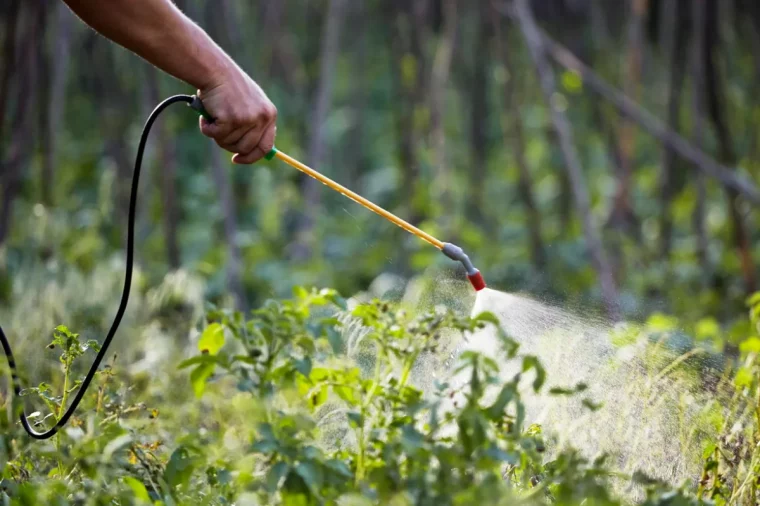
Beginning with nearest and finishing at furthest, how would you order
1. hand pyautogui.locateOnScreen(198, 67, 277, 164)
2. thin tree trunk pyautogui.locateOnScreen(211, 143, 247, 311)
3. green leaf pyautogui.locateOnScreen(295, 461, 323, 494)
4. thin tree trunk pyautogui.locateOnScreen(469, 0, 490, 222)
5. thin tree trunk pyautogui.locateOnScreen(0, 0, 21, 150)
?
green leaf pyautogui.locateOnScreen(295, 461, 323, 494) → hand pyautogui.locateOnScreen(198, 67, 277, 164) → thin tree trunk pyautogui.locateOnScreen(0, 0, 21, 150) → thin tree trunk pyautogui.locateOnScreen(211, 143, 247, 311) → thin tree trunk pyautogui.locateOnScreen(469, 0, 490, 222)

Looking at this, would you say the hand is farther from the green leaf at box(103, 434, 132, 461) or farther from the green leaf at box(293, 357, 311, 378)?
the green leaf at box(103, 434, 132, 461)

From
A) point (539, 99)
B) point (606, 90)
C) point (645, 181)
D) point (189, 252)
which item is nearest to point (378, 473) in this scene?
point (606, 90)

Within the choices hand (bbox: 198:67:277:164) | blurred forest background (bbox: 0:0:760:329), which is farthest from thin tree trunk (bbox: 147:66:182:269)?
hand (bbox: 198:67:277:164)

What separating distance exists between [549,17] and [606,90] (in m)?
3.66

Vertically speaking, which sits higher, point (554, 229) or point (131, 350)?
point (554, 229)

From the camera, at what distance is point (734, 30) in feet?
25.5

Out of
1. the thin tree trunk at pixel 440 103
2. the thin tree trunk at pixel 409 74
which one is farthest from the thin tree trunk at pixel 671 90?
the thin tree trunk at pixel 409 74

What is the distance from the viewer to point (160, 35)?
6.41ft

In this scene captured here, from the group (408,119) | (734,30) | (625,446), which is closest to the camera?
(625,446)

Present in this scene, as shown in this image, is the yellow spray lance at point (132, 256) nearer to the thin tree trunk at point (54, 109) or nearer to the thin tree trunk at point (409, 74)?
the thin tree trunk at point (54, 109)

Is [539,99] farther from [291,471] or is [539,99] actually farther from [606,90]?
[291,471]

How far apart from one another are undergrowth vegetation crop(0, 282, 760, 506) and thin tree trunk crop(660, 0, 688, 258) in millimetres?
4676

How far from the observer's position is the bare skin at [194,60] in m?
1.93

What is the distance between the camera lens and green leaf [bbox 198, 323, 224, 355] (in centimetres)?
181
